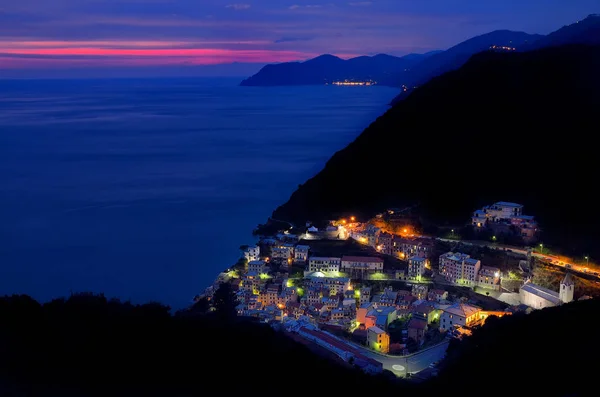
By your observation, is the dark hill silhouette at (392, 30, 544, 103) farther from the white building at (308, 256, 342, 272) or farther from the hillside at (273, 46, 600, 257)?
the white building at (308, 256, 342, 272)

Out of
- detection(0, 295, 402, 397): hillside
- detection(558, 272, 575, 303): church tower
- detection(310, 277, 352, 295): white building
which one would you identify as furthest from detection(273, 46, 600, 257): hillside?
detection(0, 295, 402, 397): hillside

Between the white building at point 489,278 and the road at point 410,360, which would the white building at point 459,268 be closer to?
the white building at point 489,278

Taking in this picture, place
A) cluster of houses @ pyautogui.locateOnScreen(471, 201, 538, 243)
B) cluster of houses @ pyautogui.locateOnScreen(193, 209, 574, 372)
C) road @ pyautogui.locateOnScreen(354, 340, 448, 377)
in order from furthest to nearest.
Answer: cluster of houses @ pyautogui.locateOnScreen(471, 201, 538, 243) < cluster of houses @ pyautogui.locateOnScreen(193, 209, 574, 372) < road @ pyautogui.locateOnScreen(354, 340, 448, 377)

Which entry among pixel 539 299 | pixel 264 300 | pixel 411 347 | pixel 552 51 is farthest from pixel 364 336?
pixel 552 51

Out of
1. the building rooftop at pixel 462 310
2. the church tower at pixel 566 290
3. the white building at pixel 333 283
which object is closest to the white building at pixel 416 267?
the white building at pixel 333 283

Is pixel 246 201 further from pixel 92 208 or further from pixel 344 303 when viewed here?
pixel 344 303

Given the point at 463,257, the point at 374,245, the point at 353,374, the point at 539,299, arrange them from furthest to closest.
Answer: the point at 374,245
the point at 463,257
the point at 539,299
the point at 353,374

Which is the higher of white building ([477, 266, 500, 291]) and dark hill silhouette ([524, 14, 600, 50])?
dark hill silhouette ([524, 14, 600, 50])
